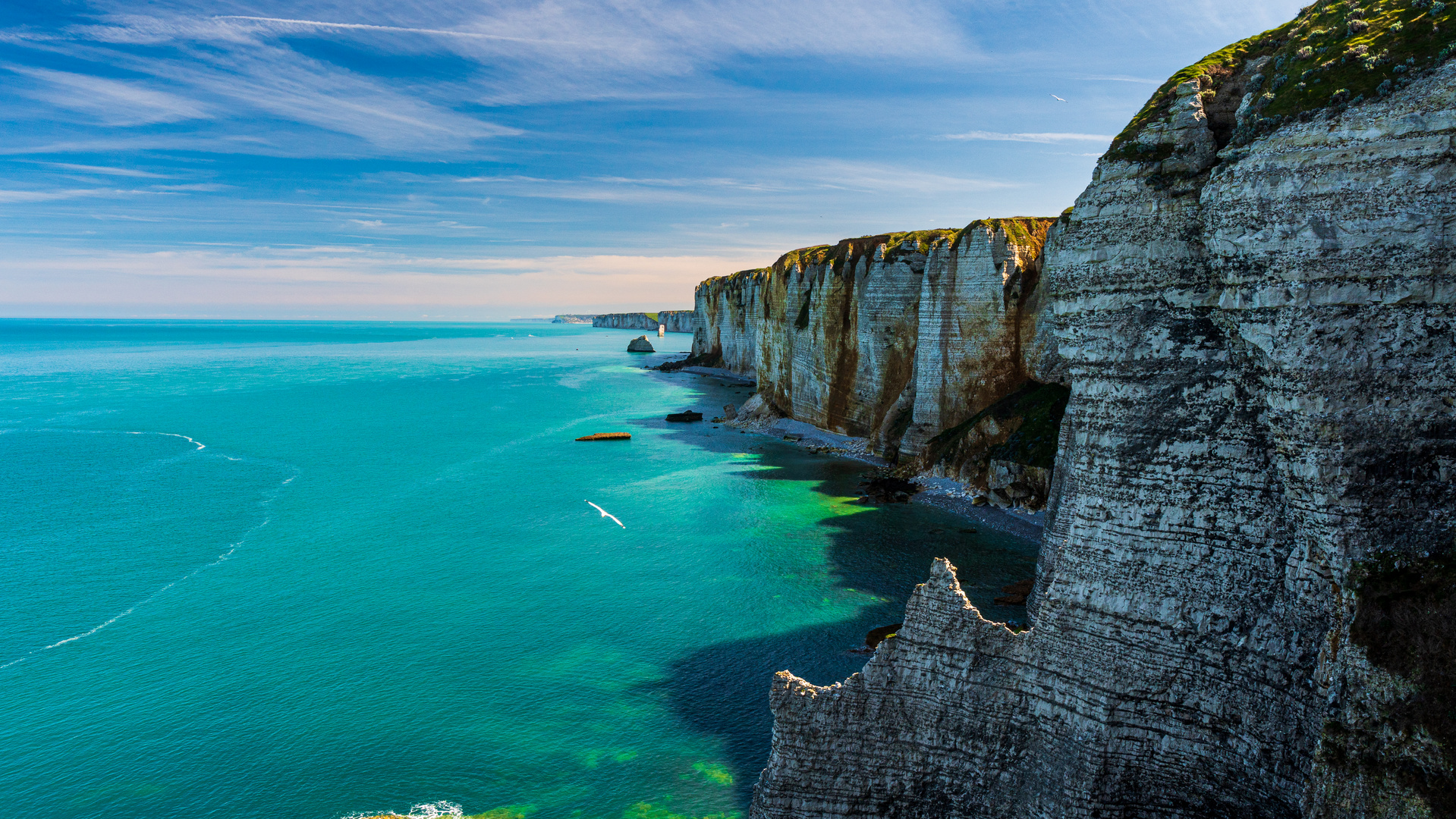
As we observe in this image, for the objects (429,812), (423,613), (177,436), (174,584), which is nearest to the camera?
(429,812)

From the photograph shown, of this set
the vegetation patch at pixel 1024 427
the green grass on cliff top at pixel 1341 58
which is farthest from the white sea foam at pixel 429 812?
the vegetation patch at pixel 1024 427

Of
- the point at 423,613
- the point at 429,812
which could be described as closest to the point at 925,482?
the point at 423,613

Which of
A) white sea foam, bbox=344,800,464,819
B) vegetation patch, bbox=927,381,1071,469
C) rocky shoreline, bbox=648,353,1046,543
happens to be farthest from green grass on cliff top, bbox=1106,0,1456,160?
rocky shoreline, bbox=648,353,1046,543

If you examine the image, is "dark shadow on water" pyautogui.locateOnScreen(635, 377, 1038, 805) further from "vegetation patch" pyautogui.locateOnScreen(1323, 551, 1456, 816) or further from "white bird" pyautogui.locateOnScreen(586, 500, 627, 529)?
"vegetation patch" pyautogui.locateOnScreen(1323, 551, 1456, 816)

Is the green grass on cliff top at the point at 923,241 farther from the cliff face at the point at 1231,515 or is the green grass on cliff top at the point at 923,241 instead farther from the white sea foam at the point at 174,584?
the white sea foam at the point at 174,584

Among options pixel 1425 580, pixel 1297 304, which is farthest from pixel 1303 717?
pixel 1297 304

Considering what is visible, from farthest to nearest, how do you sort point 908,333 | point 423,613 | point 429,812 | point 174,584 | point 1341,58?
1. point 908,333
2. point 174,584
3. point 423,613
4. point 429,812
5. point 1341,58

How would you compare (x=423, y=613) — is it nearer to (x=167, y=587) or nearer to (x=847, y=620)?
(x=167, y=587)
